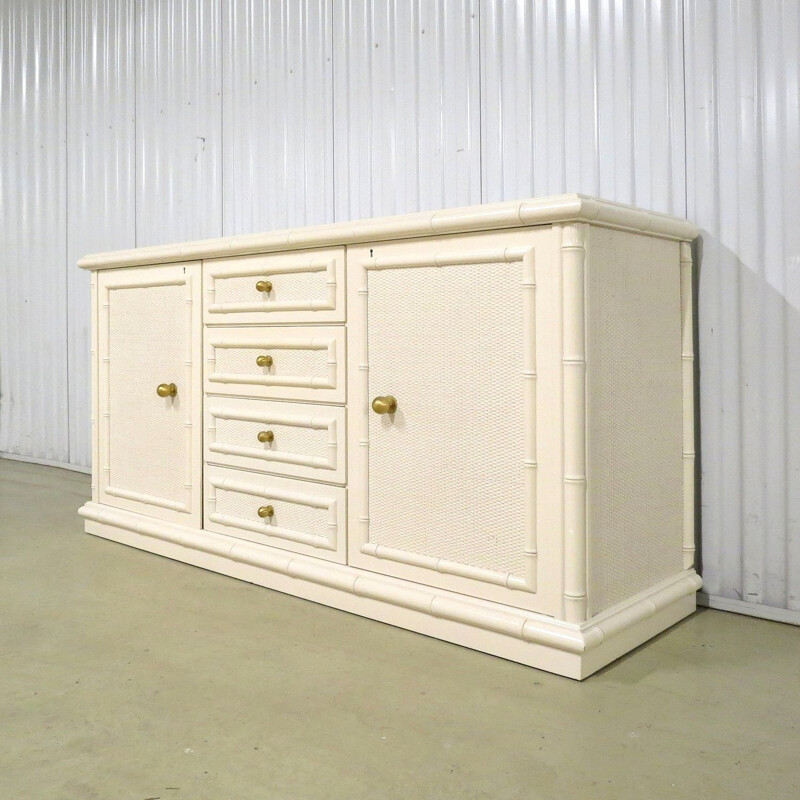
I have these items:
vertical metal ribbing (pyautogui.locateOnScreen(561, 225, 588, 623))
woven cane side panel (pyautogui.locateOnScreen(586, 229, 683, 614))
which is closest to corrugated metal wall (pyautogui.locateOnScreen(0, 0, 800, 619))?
woven cane side panel (pyautogui.locateOnScreen(586, 229, 683, 614))

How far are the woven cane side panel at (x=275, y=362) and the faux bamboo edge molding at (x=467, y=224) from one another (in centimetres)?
25

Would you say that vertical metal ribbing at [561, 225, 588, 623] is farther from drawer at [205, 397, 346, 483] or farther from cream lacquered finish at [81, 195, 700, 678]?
drawer at [205, 397, 346, 483]

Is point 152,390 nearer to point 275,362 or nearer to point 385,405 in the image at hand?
point 275,362

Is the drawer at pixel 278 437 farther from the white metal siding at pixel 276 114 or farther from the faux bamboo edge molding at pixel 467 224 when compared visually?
the white metal siding at pixel 276 114

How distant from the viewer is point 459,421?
1705mm

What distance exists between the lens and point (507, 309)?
63.7 inches

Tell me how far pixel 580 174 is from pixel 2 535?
6.76 feet

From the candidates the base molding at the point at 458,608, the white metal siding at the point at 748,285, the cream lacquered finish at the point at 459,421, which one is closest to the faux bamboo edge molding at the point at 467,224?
the cream lacquered finish at the point at 459,421

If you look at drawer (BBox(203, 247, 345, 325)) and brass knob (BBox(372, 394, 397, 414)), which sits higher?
drawer (BBox(203, 247, 345, 325))

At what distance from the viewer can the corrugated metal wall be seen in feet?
6.08

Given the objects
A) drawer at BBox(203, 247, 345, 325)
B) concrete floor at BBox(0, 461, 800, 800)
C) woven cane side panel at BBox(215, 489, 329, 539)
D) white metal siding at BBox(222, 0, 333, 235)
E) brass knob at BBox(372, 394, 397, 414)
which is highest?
white metal siding at BBox(222, 0, 333, 235)

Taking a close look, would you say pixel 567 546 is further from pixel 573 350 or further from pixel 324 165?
pixel 324 165

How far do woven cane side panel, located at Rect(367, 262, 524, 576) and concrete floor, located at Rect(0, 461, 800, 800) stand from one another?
0.78 feet

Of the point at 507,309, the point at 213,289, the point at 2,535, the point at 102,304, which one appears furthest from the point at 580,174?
the point at 2,535
